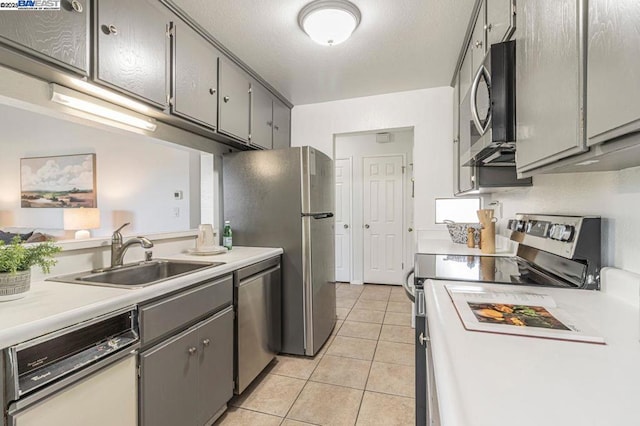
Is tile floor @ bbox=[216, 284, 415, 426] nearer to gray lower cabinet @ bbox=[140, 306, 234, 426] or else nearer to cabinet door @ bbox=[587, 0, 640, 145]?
gray lower cabinet @ bbox=[140, 306, 234, 426]

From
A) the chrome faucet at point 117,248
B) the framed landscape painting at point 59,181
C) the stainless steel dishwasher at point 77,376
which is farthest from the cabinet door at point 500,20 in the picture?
the framed landscape painting at point 59,181

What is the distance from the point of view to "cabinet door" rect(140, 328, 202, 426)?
3.97ft

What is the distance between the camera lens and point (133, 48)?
1493 mm

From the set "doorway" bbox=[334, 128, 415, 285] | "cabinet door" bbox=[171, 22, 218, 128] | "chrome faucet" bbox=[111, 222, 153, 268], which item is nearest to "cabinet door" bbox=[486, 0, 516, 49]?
"cabinet door" bbox=[171, 22, 218, 128]

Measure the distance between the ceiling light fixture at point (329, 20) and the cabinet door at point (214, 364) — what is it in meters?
1.76

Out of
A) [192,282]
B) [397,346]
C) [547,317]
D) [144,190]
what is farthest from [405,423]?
[144,190]

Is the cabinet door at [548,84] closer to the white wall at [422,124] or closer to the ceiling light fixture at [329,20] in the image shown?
the ceiling light fixture at [329,20]

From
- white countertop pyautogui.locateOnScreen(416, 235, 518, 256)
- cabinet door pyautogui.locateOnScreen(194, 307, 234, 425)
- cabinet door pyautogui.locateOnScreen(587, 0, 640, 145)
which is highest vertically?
cabinet door pyautogui.locateOnScreen(587, 0, 640, 145)

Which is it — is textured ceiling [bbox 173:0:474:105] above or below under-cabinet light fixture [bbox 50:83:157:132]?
above

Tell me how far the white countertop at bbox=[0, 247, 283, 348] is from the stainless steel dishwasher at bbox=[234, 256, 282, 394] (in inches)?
18.3

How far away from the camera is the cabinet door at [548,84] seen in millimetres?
698

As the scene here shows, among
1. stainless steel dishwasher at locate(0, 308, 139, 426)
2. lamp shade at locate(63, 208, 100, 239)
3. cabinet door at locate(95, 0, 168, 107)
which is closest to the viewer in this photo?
stainless steel dishwasher at locate(0, 308, 139, 426)

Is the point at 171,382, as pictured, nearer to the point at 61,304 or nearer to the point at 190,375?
the point at 190,375

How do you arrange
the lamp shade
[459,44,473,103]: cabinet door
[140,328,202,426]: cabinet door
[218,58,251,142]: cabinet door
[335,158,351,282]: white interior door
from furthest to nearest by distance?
1. [335,158,351,282]: white interior door
2. the lamp shade
3. [218,58,251,142]: cabinet door
4. [459,44,473,103]: cabinet door
5. [140,328,202,426]: cabinet door
